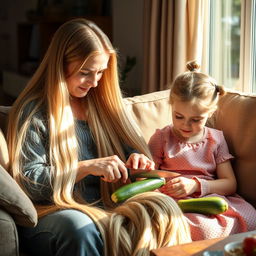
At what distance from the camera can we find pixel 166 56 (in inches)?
129

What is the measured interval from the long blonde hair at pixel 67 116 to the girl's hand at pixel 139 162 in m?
0.15

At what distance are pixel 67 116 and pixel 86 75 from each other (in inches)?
6.5

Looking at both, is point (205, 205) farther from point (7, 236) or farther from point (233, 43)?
point (233, 43)

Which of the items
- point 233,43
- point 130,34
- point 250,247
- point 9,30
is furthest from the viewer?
point 9,30

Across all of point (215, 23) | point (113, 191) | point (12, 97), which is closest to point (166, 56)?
point (215, 23)

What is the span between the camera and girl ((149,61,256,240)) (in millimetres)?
2064

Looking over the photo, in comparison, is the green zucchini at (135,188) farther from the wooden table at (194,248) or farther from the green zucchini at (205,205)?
the wooden table at (194,248)

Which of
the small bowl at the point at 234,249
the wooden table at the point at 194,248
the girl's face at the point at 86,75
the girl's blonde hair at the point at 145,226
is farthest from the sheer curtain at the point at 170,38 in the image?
the small bowl at the point at 234,249

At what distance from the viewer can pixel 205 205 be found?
1.96m

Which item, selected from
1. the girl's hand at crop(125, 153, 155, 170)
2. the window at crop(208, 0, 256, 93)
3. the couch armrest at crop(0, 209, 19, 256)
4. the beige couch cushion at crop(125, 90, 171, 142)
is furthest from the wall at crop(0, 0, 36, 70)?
the couch armrest at crop(0, 209, 19, 256)

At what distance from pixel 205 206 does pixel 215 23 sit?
5.27 feet

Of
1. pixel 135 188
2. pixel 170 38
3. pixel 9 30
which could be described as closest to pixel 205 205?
pixel 135 188

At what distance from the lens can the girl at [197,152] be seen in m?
2.06

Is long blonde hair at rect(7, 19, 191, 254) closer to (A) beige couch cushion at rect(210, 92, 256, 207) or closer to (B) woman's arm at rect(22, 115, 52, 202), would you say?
(B) woman's arm at rect(22, 115, 52, 202)
